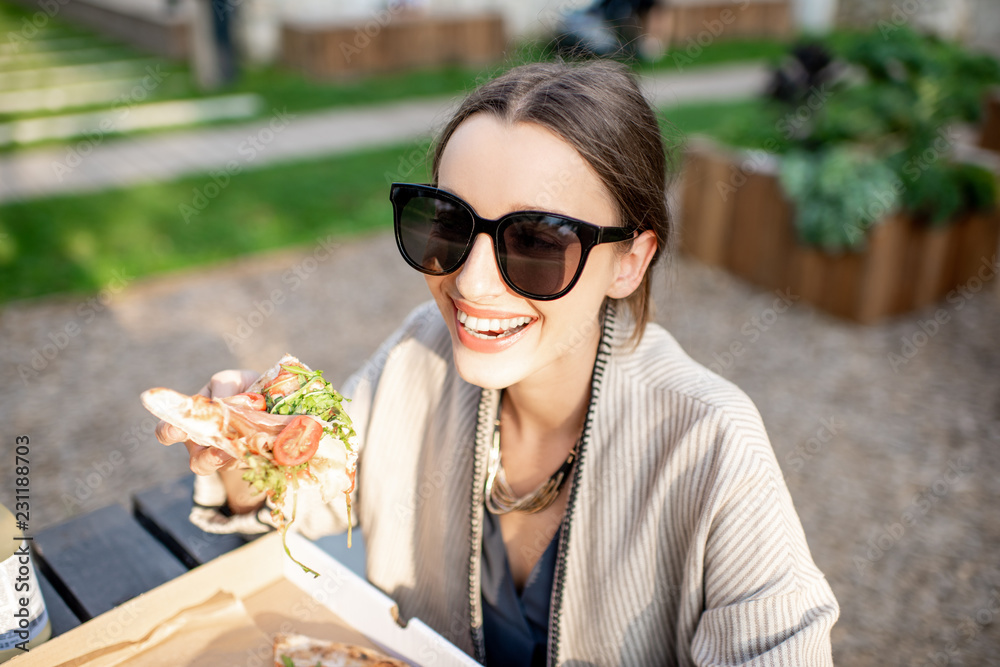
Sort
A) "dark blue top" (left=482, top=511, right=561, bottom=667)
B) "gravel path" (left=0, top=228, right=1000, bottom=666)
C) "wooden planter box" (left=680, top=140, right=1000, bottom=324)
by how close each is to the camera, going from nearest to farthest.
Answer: "dark blue top" (left=482, top=511, right=561, bottom=667) < "gravel path" (left=0, top=228, right=1000, bottom=666) < "wooden planter box" (left=680, top=140, right=1000, bottom=324)

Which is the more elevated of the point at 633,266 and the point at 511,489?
the point at 633,266

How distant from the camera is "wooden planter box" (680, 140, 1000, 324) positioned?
5395 mm

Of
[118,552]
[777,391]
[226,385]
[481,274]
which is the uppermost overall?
[481,274]

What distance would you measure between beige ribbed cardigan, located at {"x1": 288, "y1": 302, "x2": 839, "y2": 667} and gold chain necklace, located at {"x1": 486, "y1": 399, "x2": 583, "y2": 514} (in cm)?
6

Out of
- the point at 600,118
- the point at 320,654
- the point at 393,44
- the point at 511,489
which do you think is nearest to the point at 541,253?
the point at 600,118

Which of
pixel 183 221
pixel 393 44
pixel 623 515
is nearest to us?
pixel 623 515

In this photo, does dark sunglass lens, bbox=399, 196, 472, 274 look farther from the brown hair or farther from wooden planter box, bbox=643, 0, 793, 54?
wooden planter box, bbox=643, 0, 793, 54

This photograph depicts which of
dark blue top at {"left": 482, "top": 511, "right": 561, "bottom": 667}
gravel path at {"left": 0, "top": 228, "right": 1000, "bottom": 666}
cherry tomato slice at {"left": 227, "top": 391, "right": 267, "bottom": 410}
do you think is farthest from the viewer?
gravel path at {"left": 0, "top": 228, "right": 1000, "bottom": 666}

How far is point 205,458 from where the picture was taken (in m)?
1.51

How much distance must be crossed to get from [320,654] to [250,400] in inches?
20.2

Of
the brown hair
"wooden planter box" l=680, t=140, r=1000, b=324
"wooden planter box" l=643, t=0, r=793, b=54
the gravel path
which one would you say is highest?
the brown hair

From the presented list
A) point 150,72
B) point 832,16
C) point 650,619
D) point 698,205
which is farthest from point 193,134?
point 832,16

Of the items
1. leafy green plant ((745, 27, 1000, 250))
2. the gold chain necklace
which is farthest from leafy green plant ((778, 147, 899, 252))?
the gold chain necklace

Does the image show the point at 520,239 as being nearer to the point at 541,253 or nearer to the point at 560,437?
the point at 541,253
